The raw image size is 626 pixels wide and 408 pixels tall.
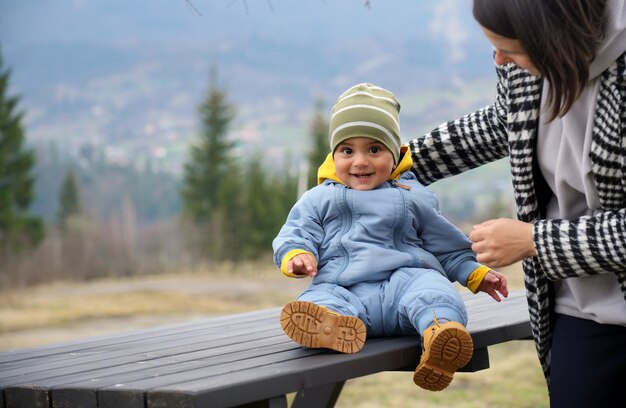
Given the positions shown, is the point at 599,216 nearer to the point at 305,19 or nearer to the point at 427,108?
the point at 427,108

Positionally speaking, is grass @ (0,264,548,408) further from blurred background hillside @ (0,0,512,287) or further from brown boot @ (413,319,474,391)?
blurred background hillside @ (0,0,512,287)

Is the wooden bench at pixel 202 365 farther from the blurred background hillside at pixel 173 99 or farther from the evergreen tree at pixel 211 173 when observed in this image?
the evergreen tree at pixel 211 173

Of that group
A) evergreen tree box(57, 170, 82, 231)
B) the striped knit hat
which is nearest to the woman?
the striped knit hat

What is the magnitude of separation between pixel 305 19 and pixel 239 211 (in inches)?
6383

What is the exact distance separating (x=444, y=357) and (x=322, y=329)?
0.29m

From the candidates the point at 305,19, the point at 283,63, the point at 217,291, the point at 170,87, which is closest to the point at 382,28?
the point at 305,19

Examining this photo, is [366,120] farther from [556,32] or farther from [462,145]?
[556,32]

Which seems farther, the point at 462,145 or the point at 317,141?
the point at 317,141

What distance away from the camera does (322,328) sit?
6.78 ft

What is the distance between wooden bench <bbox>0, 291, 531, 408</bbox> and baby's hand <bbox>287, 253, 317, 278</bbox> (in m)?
0.19

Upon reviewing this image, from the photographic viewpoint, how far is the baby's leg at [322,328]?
2051mm

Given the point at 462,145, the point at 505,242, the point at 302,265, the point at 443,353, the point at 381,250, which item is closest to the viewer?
the point at 505,242

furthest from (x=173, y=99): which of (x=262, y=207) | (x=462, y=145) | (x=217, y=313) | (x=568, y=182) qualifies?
(x=568, y=182)

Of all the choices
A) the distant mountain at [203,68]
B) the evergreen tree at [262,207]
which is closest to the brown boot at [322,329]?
the evergreen tree at [262,207]
